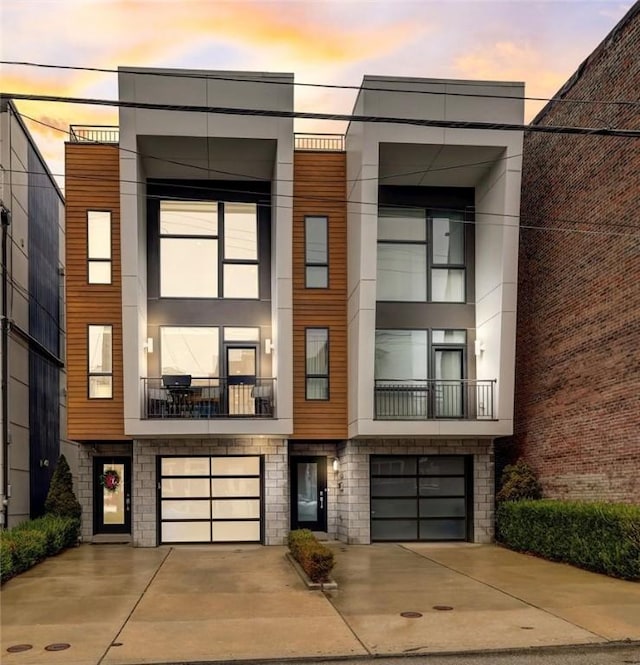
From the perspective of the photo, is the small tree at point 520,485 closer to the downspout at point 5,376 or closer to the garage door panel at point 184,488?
the garage door panel at point 184,488

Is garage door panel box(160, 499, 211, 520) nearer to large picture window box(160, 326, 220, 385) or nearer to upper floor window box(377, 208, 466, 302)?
large picture window box(160, 326, 220, 385)

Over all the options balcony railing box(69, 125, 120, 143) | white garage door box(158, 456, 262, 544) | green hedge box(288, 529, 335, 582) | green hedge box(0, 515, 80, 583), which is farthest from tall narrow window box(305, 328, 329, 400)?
balcony railing box(69, 125, 120, 143)

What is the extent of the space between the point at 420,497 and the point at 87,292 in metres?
9.19

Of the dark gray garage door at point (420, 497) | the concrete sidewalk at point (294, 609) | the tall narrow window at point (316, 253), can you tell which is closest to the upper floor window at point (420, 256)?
the tall narrow window at point (316, 253)

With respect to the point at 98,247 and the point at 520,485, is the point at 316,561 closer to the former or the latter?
the point at 520,485

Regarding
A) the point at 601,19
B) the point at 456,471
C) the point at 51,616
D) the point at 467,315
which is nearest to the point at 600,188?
the point at 601,19

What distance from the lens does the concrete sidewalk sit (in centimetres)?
843

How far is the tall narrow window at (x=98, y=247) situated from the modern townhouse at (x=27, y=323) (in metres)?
1.92

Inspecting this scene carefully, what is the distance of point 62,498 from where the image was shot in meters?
17.9

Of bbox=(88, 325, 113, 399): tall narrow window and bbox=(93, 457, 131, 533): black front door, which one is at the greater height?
bbox=(88, 325, 113, 399): tall narrow window

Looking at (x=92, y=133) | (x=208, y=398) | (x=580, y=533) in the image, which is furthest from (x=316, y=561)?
(x=92, y=133)

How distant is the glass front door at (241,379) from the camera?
17891mm

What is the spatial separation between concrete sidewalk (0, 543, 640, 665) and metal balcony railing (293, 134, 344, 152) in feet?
31.8

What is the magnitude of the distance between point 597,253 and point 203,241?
903 centimetres
